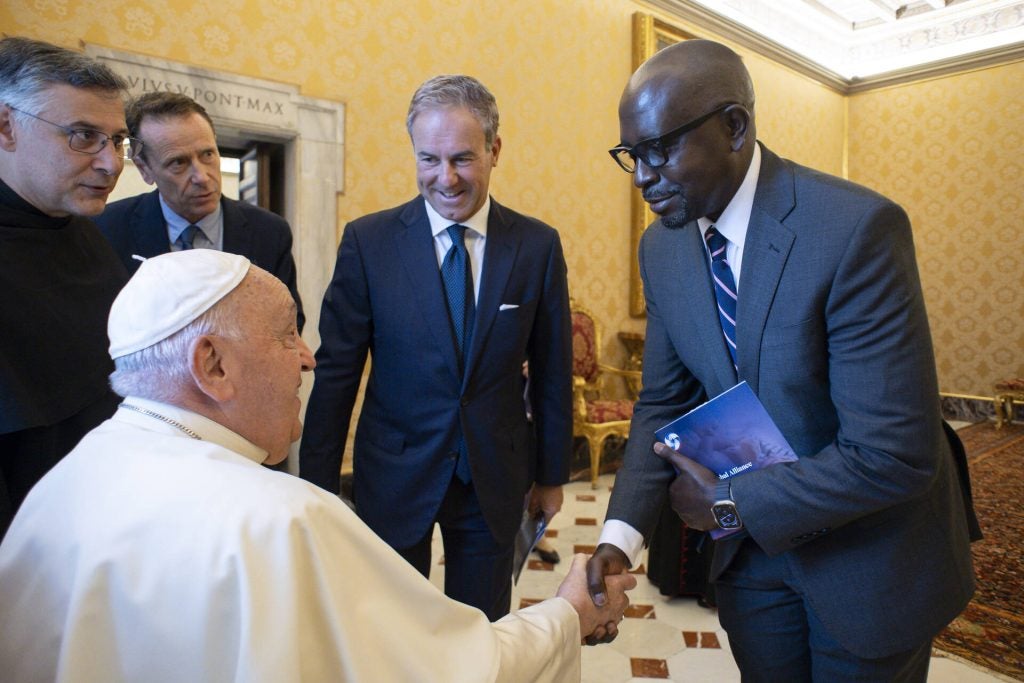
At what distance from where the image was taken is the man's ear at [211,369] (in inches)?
49.8

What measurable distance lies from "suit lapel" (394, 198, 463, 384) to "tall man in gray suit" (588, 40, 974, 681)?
30.1 inches

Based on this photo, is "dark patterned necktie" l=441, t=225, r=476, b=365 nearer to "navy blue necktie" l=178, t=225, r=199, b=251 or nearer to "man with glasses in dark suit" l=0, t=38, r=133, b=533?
"man with glasses in dark suit" l=0, t=38, r=133, b=533

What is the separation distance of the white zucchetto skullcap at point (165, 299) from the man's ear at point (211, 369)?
5 cm

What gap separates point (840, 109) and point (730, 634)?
11.3 m

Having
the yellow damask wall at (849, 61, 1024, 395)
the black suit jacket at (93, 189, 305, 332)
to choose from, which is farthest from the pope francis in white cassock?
the yellow damask wall at (849, 61, 1024, 395)

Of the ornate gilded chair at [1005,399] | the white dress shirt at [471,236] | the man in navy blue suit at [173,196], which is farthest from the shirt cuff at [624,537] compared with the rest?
the ornate gilded chair at [1005,399]

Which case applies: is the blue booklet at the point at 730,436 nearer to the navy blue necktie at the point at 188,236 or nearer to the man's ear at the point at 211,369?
the man's ear at the point at 211,369

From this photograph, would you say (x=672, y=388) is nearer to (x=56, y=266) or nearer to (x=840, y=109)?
(x=56, y=266)

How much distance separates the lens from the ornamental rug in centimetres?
349

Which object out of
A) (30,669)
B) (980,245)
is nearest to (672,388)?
(30,669)

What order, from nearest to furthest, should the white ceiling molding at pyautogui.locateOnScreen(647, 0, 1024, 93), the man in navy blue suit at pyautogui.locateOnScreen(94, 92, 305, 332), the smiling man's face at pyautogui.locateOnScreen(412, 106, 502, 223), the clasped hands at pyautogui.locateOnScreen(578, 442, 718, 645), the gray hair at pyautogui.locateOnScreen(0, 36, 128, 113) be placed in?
the clasped hands at pyautogui.locateOnScreen(578, 442, 718, 645), the gray hair at pyautogui.locateOnScreen(0, 36, 128, 113), the smiling man's face at pyautogui.locateOnScreen(412, 106, 502, 223), the man in navy blue suit at pyautogui.locateOnScreen(94, 92, 305, 332), the white ceiling molding at pyautogui.locateOnScreen(647, 0, 1024, 93)

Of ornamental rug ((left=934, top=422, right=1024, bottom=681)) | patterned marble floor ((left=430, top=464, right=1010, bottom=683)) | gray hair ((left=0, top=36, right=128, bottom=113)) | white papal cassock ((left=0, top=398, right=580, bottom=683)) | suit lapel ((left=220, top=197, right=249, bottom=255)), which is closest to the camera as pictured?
white papal cassock ((left=0, top=398, right=580, bottom=683))

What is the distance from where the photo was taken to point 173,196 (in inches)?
105

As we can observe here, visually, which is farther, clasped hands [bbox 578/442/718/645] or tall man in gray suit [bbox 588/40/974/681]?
clasped hands [bbox 578/442/718/645]
